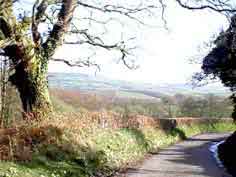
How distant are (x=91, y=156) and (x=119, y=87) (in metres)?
81.9

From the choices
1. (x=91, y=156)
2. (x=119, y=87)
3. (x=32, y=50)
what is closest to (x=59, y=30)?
(x=32, y=50)

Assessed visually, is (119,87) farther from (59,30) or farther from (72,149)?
(72,149)

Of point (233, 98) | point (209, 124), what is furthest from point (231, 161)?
point (209, 124)

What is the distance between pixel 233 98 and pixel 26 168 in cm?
3085

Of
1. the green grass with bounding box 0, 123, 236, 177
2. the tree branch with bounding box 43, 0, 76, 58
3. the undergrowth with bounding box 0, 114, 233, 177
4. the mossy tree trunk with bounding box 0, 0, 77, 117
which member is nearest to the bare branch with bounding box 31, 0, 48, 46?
the mossy tree trunk with bounding box 0, 0, 77, 117

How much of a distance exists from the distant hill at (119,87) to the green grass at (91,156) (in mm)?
4509

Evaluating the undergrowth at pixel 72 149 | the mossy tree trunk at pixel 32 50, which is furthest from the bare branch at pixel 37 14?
the undergrowth at pixel 72 149

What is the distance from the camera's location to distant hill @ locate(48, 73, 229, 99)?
130 feet

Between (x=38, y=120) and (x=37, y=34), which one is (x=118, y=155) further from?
(x=37, y=34)

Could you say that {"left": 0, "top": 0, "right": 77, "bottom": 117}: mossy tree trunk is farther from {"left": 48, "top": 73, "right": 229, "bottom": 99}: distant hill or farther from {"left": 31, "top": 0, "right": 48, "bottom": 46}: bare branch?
{"left": 48, "top": 73, "right": 229, "bottom": 99}: distant hill

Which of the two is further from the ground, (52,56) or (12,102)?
(52,56)

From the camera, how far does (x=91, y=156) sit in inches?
733

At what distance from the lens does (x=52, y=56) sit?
21641 mm

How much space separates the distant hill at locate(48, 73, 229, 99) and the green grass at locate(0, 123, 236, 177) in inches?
178
